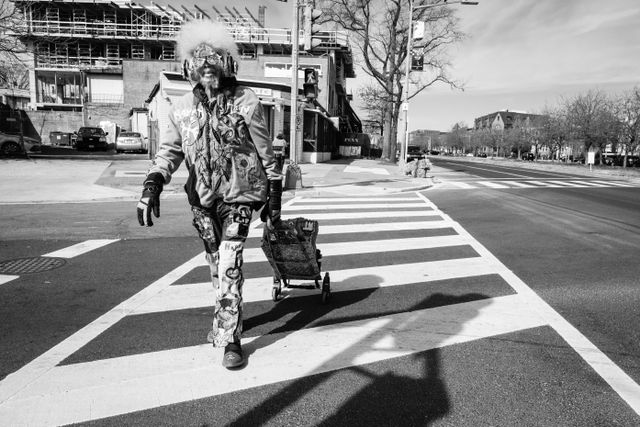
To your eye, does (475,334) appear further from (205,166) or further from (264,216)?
(205,166)

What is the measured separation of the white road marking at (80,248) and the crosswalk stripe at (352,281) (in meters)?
2.22

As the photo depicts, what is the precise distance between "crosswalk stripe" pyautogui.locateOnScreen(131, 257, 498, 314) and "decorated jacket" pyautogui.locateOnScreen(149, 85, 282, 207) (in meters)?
Answer: 1.50

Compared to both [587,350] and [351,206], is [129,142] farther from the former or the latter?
[587,350]

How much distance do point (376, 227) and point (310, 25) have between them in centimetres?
708

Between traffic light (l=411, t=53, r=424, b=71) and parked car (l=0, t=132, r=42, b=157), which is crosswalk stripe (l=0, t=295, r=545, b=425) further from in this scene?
parked car (l=0, t=132, r=42, b=157)

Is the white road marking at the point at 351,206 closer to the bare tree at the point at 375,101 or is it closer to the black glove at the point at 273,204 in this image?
the black glove at the point at 273,204

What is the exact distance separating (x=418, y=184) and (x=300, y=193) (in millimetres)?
5904

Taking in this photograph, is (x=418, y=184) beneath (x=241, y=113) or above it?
beneath

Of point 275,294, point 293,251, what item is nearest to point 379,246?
point 275,294

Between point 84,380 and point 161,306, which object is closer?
point 84,380

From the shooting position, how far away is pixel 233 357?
300 cm

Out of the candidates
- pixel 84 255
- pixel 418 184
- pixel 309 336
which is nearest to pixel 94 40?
pixel 418 184

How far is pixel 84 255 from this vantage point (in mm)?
5992

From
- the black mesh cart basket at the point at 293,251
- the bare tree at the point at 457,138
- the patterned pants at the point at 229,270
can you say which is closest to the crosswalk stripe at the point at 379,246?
the black mesh cart basket at the point at 293,251
